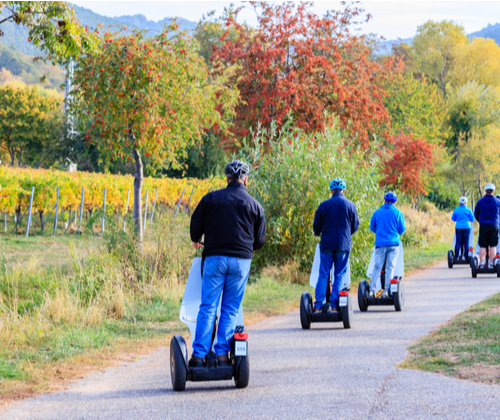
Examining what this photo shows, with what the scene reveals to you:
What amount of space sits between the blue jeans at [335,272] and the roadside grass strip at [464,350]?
146cm

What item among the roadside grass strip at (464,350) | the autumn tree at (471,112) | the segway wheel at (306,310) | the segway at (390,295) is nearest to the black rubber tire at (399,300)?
the segway at (390,295)

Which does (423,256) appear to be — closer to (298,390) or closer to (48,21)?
(48,21)

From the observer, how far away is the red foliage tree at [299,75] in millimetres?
19688

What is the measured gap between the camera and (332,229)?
8883mm

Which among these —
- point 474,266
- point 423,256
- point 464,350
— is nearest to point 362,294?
point 464,350

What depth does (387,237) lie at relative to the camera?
10.4 metres

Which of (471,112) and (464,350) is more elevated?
(471,112)

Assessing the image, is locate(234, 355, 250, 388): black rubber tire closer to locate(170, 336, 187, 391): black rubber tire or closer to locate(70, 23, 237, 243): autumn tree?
locate(170, 336, 187, 391): black rubber tire

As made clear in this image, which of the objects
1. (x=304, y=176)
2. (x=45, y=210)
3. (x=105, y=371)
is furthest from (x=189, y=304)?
(x=45, y=210)

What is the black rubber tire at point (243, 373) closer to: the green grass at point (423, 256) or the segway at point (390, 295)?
the segway at point (390, 295)

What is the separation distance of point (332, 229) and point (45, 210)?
18089 millimetres

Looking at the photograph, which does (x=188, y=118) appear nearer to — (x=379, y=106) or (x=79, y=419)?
(x=379, y=106)

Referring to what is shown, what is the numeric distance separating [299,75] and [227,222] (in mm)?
14850

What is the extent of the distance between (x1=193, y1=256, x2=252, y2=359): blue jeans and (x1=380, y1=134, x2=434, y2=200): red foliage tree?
2017 cm
